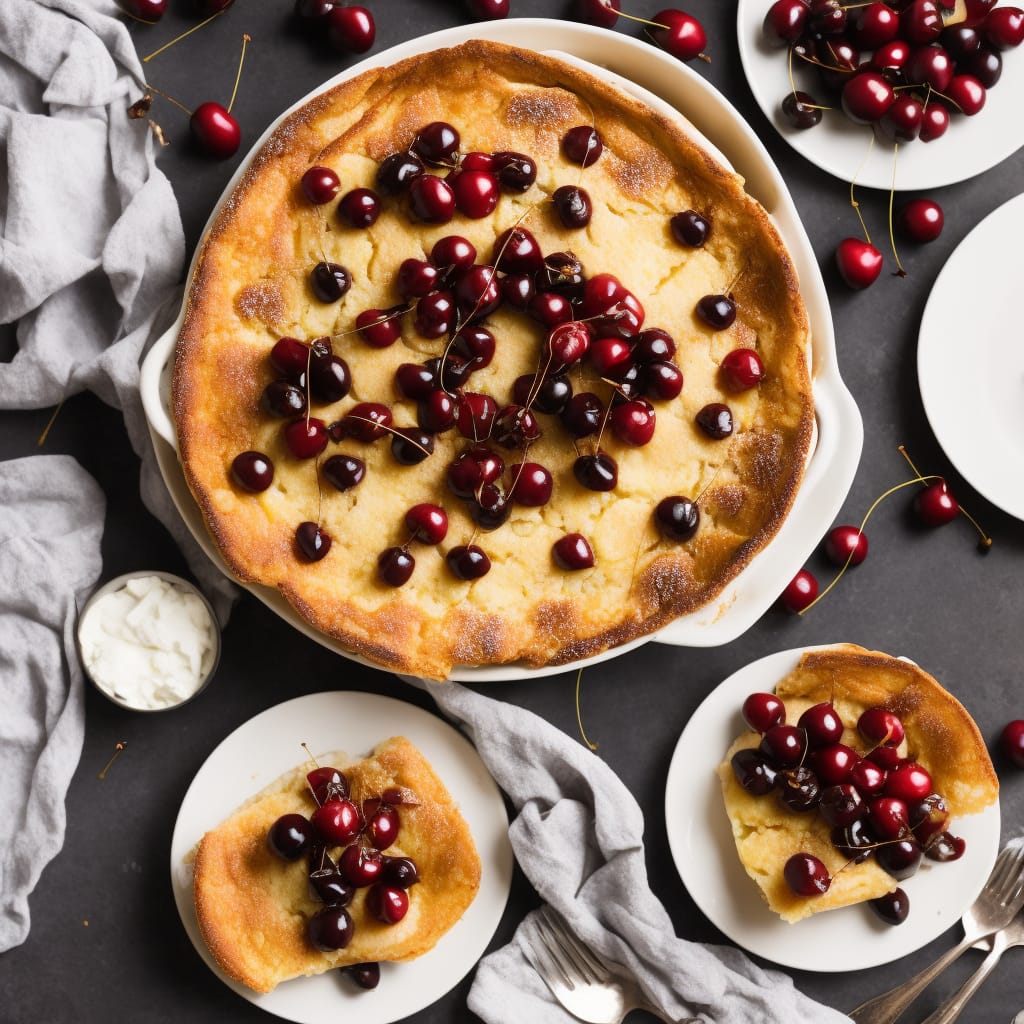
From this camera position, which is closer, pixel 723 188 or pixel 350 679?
pixel 723 188

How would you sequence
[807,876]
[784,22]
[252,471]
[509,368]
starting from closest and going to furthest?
[252,471] → [509,368] → [807,876] → [784,22]

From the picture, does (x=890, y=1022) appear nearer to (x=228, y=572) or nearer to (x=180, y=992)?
(x=180, y=992)

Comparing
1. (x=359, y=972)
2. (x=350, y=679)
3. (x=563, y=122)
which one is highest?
(x=563, y=122)

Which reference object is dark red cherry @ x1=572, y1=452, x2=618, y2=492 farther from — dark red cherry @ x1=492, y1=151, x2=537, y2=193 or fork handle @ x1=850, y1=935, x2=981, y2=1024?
fork handle @ x1=850, y1=935, x2=981, y2=1024

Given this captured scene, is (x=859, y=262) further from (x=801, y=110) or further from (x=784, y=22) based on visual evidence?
(x=784, y=22)

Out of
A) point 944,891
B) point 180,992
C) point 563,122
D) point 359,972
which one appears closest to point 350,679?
point 359,972

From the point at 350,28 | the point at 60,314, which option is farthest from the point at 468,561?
the point at 350,28
